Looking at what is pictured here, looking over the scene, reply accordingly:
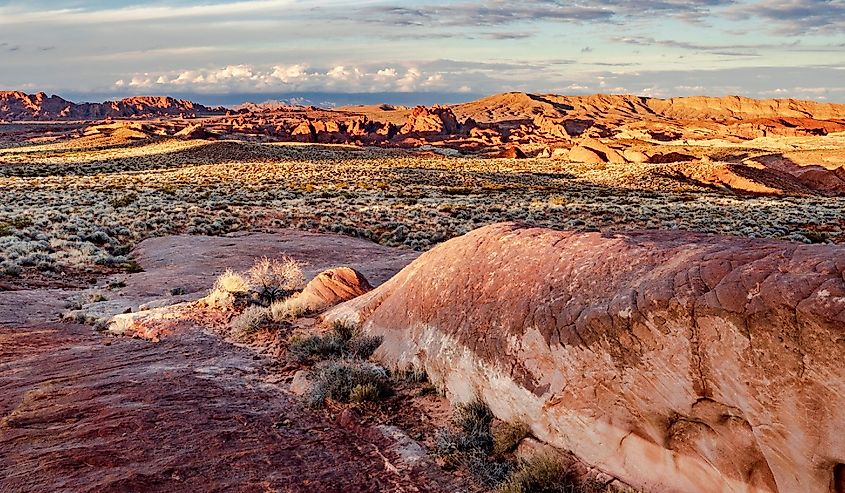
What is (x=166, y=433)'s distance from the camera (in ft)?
26.2

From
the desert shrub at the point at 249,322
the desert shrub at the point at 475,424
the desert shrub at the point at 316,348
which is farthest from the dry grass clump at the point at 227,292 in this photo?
the desert shrub at the point at 475,424

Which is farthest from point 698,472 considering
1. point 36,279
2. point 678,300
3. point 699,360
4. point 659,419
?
point 36,279

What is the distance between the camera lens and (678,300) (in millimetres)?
5984

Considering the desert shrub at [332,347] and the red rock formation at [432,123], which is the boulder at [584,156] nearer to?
the red rock formation at [432,123]

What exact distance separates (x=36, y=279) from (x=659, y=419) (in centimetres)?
1913

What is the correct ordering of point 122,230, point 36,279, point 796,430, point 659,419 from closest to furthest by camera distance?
point 796,430 < point 659,419 < point 36,279 < point 122,230

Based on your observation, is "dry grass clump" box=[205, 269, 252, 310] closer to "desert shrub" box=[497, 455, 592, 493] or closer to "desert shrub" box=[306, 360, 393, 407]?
"desert shrub" box=[306, 360, 393, 407]

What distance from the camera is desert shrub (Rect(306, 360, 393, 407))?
9203 mm

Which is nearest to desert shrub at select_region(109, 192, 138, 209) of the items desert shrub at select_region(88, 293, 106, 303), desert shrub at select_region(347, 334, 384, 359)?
desert shrub at select_region(88, 293, 106, 303)

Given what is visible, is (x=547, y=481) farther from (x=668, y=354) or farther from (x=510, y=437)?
(x=668, y=354)

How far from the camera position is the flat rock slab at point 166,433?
6961mm

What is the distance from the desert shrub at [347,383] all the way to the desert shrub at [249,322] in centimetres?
305

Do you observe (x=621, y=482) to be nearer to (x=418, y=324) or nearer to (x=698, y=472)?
(x=698, y=472)

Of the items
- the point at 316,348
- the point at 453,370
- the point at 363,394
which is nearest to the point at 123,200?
the point at 316,348
